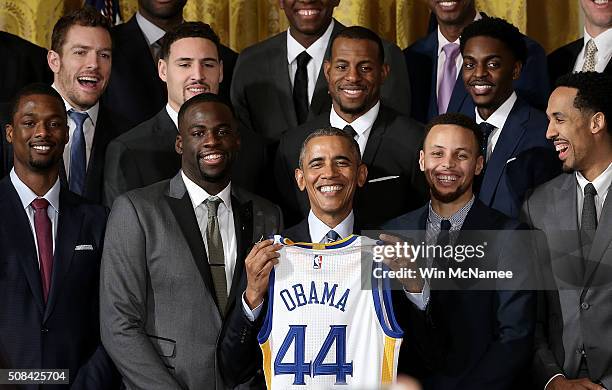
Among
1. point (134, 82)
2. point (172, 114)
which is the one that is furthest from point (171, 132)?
point (134, 82)

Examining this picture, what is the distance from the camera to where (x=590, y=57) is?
561 centimetres

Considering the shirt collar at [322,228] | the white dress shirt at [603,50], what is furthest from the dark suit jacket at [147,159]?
the white dress shirt at [603,50]

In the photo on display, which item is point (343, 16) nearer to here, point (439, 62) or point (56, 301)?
point (439, 62)

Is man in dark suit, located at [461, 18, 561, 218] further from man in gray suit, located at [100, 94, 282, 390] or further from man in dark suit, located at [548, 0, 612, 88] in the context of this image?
man in gray suit, located at [100, 94, 282, 390]

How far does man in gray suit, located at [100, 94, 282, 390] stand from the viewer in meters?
4.63

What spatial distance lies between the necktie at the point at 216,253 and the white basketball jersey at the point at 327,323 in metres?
0.30

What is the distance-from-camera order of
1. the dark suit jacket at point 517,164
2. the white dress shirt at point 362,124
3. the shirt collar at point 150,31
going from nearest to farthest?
1. the dark suit jacket at point 517,164
2. the white dress shirt at point 362,124
3. the shirt collar at point 150,31

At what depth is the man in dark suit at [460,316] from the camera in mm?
4578

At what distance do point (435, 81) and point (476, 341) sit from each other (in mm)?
1560

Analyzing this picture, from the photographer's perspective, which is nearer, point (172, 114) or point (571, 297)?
point (571, 297)

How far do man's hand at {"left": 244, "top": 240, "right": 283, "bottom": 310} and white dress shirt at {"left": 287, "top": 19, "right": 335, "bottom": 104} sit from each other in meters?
1.37

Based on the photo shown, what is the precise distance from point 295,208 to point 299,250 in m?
0.70

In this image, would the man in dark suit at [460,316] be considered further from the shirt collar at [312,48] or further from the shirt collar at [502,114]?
the shirt collar at [312,48]

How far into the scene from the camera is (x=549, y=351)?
15.7 ft
